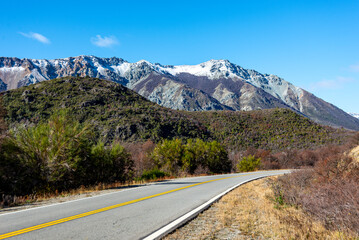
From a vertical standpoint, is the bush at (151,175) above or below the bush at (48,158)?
below

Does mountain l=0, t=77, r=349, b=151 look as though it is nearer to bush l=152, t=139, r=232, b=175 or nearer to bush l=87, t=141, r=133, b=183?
bush l=152, t=139, r=232, b=175

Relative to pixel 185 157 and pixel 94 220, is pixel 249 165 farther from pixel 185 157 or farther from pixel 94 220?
pixel 94 220

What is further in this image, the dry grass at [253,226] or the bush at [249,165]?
the bush at [249,165]

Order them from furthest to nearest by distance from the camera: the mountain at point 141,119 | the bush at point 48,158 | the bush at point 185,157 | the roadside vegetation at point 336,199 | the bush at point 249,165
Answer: the mountain at point 141,119, the bush at point 249,165, the bush at point 185,157, the bush at point 48,158, the roadside vegetation at point 336,199

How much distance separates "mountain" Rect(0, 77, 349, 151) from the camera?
52.1 meters

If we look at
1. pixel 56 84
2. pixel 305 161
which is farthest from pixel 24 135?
pixel 56 84

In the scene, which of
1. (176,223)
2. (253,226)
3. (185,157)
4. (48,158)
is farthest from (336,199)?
(185,157)

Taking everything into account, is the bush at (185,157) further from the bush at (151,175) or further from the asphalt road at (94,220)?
the asphalt road at (94,220)

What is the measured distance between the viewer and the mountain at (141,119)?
52125 millimetres

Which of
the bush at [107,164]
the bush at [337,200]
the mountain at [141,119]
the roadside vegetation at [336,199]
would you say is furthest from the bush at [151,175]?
the mountain at [141,119]

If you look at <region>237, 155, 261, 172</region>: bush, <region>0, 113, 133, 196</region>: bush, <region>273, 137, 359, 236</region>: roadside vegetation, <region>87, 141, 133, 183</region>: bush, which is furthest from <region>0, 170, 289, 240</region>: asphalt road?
<region>237, 155, 261, 172</region>: bush

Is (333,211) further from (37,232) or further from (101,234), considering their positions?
(37,232)

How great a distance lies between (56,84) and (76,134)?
2584 inches

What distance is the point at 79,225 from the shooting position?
495 centimetres
